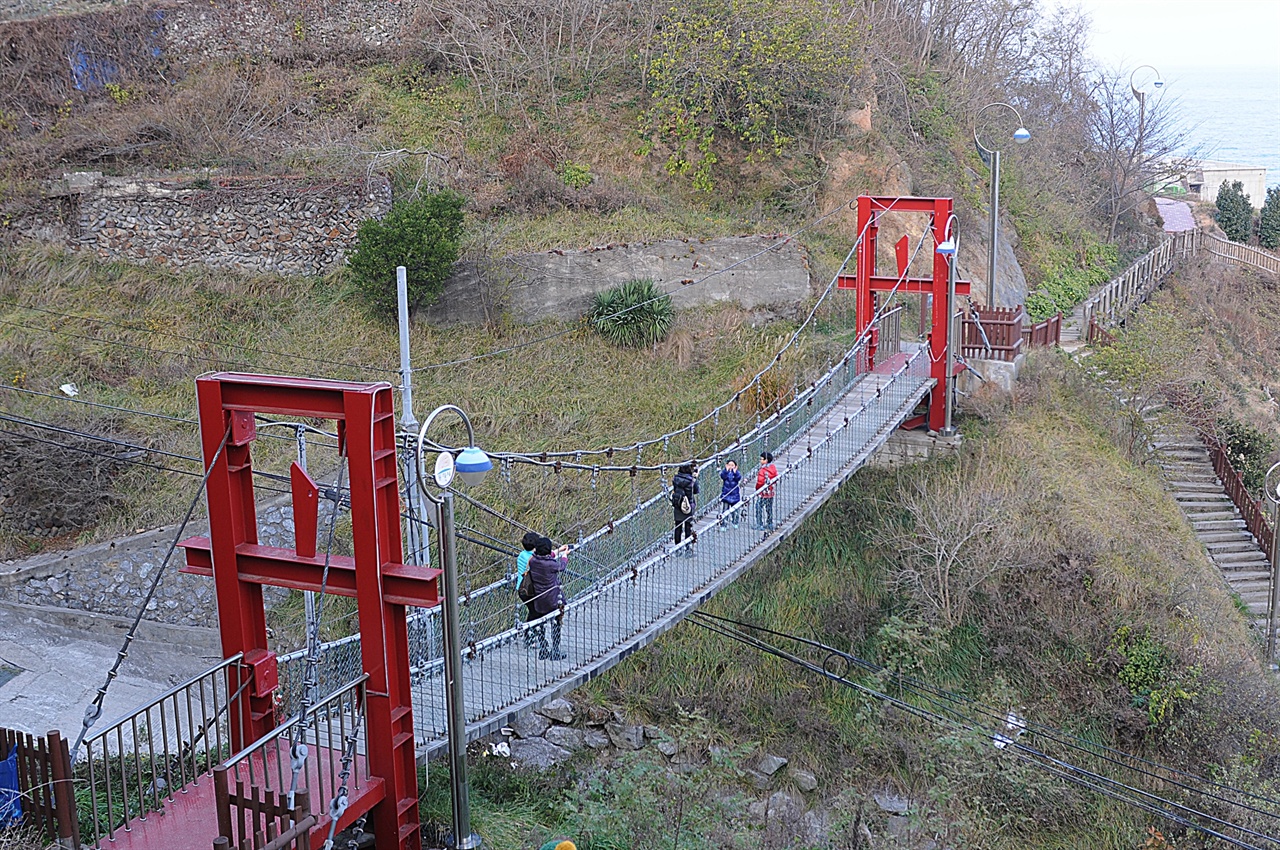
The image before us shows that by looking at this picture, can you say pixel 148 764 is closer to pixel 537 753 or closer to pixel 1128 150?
pixel 537 753

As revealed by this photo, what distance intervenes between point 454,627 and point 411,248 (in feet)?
34.0

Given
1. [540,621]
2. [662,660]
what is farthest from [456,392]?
[540,621]

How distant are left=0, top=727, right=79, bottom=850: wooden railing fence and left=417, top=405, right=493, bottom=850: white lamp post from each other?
234cm

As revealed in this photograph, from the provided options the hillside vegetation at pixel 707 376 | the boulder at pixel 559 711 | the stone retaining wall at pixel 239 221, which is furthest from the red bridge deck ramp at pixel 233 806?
the stone retaining wall at pixel 239 221

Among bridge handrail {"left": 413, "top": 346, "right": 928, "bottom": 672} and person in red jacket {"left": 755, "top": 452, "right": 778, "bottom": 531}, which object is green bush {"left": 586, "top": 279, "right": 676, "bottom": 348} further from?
person in red jacket {"left": 755, "top": 452, "right": 778, "bottom": 531}

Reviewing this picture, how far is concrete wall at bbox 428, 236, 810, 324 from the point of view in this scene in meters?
18.0

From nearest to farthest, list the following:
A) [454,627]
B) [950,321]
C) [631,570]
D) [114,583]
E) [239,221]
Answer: [454,627] < [631,570] < [114,583] < [950,321] < [239,221]

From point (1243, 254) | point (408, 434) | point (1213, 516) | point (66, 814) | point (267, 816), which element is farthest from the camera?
point (1243, 254)

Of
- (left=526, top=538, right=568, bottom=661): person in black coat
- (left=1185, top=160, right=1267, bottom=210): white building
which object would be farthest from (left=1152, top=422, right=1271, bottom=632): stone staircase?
(left=1185, top=160, right=1267, bottom=210): white building

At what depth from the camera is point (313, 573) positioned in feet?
25.3

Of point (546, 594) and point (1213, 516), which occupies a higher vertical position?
point (546, 594)

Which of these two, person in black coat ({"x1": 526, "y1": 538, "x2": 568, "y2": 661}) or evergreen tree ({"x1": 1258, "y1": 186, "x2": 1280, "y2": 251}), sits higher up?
evergreen tree ({"x1": 1258, "y1": 186, "x2": 1280, "y2": 251})

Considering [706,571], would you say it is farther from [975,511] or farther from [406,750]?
[975,511]

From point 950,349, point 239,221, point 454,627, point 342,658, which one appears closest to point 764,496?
point 342,658
